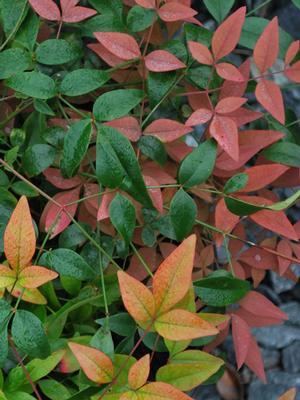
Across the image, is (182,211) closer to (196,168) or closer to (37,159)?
(196,168)

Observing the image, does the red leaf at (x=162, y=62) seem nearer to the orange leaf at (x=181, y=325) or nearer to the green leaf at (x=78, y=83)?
the green leaf at (x=78, y=83)

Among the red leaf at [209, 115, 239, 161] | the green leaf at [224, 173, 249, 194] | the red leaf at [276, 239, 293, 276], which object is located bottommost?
the red leaf at [276, 239, 293, 276]

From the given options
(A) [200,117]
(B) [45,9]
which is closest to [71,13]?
(B) [45,9]

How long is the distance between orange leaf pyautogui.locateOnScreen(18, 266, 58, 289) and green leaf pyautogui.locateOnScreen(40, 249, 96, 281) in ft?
0.33

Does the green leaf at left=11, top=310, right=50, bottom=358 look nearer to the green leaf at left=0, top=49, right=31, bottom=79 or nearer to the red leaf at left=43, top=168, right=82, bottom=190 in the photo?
the red leaf at left=43, top=168, right=82, bottom=190

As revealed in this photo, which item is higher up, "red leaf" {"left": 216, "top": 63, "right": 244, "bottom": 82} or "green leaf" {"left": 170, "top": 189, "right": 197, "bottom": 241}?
"red leaf" {"left": 216, "top": 63, "right": 244, "bottom": 82}

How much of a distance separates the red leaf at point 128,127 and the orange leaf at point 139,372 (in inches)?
14.0

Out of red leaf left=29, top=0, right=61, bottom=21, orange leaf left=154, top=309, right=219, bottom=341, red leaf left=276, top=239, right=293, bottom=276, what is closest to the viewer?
orange leaf left=154, top=309, right=219, bottom=341

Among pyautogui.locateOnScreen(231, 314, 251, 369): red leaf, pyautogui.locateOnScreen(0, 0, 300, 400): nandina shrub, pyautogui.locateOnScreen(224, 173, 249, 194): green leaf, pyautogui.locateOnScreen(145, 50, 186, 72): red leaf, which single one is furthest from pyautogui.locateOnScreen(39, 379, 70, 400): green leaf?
pyautogui.locateOnScreen(145, 50, 186, 72): red leaf

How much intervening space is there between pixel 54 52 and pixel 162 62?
0.16 meters

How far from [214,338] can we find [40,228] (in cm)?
33

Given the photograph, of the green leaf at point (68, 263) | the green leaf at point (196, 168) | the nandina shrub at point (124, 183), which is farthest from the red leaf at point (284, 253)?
the green leaf at point (68, 263)

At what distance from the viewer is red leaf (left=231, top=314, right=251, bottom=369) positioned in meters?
0.97

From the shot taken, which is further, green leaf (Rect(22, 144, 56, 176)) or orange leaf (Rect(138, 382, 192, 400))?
green leaf (Rect(22, 144, 56, 176))
